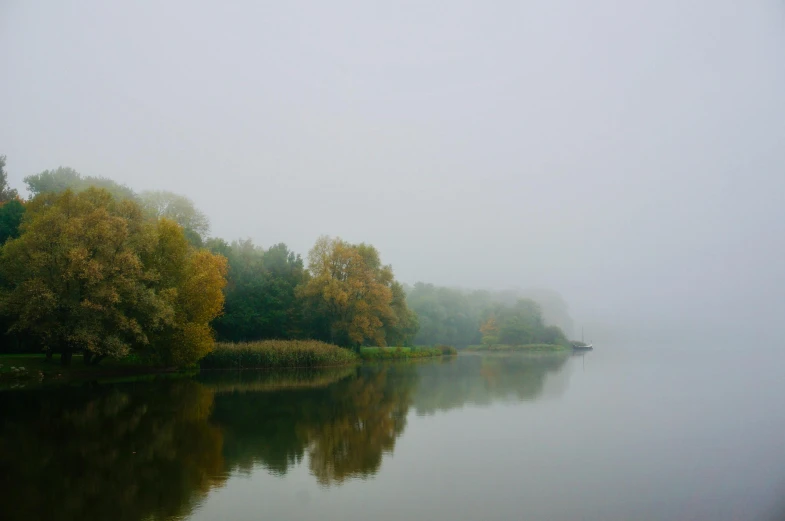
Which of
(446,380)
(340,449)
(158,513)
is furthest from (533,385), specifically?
(158,513)

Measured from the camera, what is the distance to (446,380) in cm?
3209

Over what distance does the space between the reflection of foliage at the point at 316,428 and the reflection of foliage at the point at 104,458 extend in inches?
31.1

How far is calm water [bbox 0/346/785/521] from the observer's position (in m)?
8.95

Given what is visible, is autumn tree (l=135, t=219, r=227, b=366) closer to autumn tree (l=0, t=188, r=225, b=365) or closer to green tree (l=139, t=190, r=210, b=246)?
autumn tree (l=0, t=188, r=225, b=365)

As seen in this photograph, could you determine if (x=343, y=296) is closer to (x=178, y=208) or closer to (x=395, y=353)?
(x=395, y=353)

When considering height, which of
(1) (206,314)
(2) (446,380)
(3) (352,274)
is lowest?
(2) (446,380)

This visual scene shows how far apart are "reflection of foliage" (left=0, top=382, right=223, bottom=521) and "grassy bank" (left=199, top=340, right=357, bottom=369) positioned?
18.5m

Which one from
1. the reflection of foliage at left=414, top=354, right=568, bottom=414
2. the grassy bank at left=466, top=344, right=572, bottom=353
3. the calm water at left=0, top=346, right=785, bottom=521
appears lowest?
the grassy bank at left=466, top=344, right=572, bottom=353

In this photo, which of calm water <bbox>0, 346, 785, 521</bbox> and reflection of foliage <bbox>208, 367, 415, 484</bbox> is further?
reflection of foliage <bbox>208, 367, 415, 484</bbox>

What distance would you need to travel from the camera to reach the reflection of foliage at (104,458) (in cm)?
868

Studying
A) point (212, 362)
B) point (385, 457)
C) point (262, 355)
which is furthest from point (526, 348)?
point (385, 457)

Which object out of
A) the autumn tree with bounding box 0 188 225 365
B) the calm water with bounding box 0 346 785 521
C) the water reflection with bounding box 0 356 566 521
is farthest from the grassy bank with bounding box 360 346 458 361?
the calm water with bounding box 0 346 785 521

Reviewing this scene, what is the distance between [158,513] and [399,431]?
828 centimetres

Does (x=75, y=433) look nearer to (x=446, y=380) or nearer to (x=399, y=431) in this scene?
(x=399, y=431)
